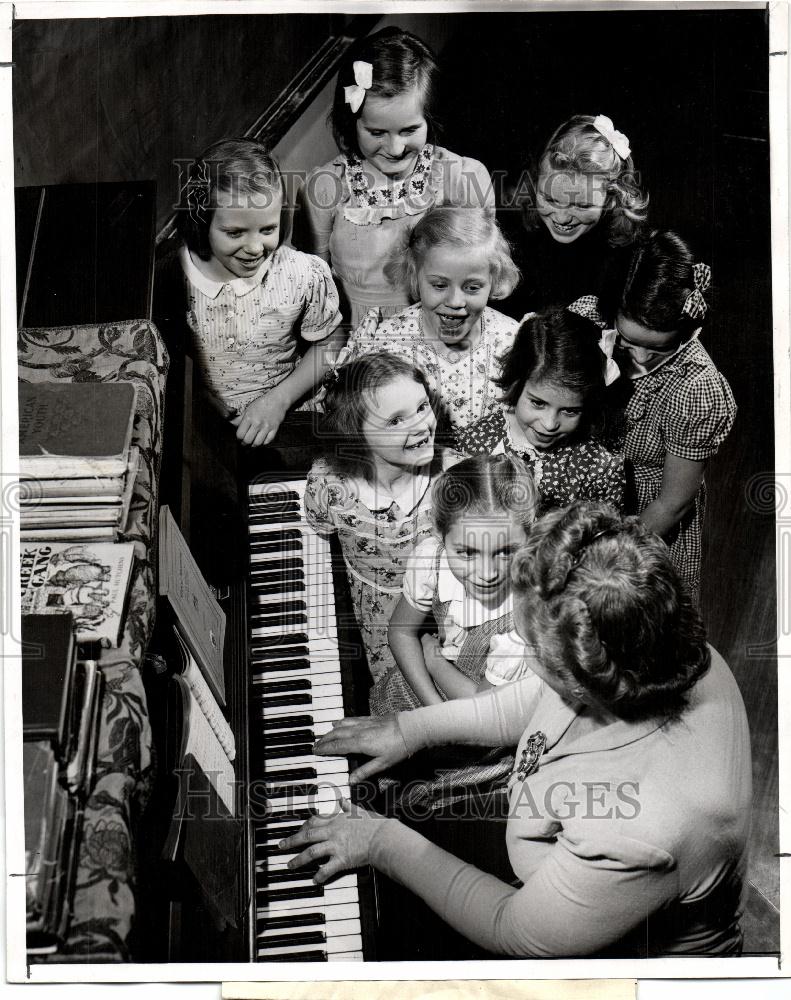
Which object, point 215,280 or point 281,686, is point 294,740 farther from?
point 215,280

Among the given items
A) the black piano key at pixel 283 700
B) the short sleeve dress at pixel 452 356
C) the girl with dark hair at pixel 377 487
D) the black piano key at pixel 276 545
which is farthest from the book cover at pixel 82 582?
the short sleeve dress at pixel 452 356

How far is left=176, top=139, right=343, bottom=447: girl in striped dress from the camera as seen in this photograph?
301cm

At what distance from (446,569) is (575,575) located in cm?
39

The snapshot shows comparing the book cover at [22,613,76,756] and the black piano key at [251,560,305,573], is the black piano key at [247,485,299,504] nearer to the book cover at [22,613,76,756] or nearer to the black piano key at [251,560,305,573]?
the black piano key at [251,560,305,573]

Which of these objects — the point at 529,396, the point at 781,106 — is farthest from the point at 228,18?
the point at 781,106

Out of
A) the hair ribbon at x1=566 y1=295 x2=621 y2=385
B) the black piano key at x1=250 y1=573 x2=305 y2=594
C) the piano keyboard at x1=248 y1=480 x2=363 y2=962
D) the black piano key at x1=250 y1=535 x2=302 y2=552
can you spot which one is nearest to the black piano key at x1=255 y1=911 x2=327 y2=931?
the piano keyboard at x1=248 y1=480 x2=363 y2=962

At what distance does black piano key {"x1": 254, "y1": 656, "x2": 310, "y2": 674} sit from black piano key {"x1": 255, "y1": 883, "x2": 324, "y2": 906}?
0.65 m

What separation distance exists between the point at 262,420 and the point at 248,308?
1.16 feet

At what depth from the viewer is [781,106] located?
3086mm

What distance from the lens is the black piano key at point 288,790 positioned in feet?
9.70

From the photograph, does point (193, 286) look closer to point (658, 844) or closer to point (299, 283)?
point (299, 283)

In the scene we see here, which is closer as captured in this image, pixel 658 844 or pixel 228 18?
pixel 658 844

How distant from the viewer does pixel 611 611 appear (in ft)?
9.43

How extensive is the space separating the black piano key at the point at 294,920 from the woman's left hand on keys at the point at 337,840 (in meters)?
0.11
